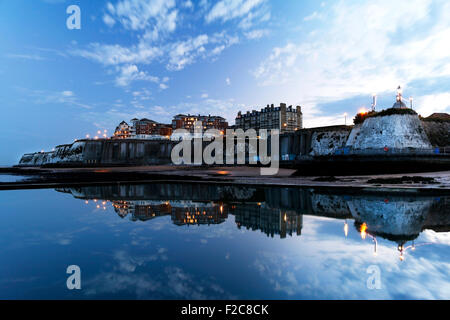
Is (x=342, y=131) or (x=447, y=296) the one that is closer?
(x=447, y=296)

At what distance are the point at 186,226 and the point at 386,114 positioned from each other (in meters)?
48.7

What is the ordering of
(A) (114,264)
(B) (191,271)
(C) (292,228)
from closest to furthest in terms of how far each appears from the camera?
(B) (191,271) → (A) (114,264) → (C) (292,228)

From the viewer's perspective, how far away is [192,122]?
594 feet

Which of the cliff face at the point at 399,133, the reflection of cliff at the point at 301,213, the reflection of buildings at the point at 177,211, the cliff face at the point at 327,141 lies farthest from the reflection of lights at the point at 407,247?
the cliff face at the point at 327,141

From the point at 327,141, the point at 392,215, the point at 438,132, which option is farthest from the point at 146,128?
the point at 392,215

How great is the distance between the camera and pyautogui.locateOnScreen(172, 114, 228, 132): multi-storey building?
579 feet

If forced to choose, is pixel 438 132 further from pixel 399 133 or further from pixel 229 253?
pixel 229 253

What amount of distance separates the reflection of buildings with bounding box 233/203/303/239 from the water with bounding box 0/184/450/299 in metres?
0.05

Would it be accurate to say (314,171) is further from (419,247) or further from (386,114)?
(419,247)

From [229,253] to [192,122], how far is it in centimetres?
17975

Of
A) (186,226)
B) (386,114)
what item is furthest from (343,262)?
(386,114)

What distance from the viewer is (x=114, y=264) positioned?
562 centimetres

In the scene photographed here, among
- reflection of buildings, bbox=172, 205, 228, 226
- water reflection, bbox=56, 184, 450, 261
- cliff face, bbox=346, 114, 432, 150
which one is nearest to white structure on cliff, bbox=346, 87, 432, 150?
cliff face, bbox=346, 114, 432, 150

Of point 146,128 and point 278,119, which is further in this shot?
point 146,128
